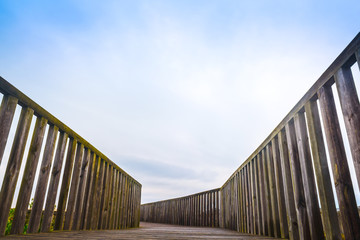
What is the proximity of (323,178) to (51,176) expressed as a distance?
269cm

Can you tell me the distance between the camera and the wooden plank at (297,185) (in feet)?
6.07

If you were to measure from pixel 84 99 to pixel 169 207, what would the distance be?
24.0 ft

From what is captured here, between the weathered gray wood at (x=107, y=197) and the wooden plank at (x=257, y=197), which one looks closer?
the wooden plank at (x=257, y=197)

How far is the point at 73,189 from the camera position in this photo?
297 centimetres

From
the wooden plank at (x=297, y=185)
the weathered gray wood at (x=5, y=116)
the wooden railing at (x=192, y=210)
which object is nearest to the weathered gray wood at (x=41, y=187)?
the weathered gray wood at (x=5, y=116)

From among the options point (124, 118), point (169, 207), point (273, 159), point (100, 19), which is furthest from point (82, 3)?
point (124, 118)

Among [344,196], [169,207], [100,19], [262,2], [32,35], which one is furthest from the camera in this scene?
[169,207]

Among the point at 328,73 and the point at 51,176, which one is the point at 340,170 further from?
the point at 51,176

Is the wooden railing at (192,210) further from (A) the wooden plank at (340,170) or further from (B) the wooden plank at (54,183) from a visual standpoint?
(A) the wooden plank at (340,170)

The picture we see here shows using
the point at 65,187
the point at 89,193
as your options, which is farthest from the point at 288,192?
the point at 89,193

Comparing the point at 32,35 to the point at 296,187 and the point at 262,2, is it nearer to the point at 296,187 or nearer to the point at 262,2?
the point at 262,2

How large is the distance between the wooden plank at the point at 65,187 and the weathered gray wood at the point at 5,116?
1182 millimetres

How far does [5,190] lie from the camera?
170 cm

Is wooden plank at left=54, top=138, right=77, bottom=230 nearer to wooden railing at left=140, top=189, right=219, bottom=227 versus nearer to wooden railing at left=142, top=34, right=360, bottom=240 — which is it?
wooden railing at left=142, top=34, right=360, bottom=240
